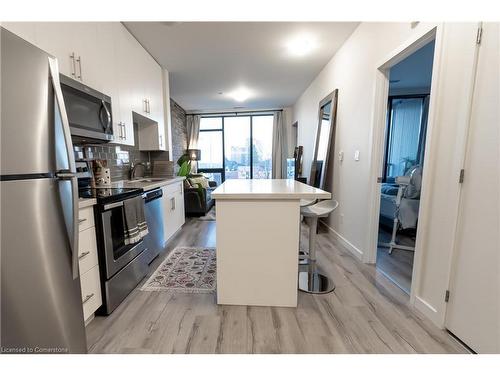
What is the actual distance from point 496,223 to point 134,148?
3999 mm

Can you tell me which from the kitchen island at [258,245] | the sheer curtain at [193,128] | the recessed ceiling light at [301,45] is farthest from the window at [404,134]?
the sheer curtain at [193,128]

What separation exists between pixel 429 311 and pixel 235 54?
358 cm

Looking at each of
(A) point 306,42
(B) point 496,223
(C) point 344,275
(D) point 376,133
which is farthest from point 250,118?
(B) point 496,223

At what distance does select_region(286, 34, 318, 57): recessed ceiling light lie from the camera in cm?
276

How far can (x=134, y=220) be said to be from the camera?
1923 millimetres

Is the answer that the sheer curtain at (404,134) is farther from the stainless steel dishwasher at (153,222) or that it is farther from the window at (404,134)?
the stainless steel dishwasher at (153,222)

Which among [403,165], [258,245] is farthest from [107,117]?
[403,165]

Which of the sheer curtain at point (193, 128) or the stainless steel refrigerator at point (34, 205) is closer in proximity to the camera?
the stainless steel refrigerator at point (34, 205)

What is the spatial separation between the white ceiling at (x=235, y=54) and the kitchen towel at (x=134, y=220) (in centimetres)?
199

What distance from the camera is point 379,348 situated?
1350 millimetres

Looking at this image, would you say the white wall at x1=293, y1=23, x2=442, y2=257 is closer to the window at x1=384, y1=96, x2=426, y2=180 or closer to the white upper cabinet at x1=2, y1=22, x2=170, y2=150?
the window at x1=384, y1=96, x2=426, y2=180

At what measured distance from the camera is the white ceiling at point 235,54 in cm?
253

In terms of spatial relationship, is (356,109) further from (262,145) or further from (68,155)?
(262,145)
